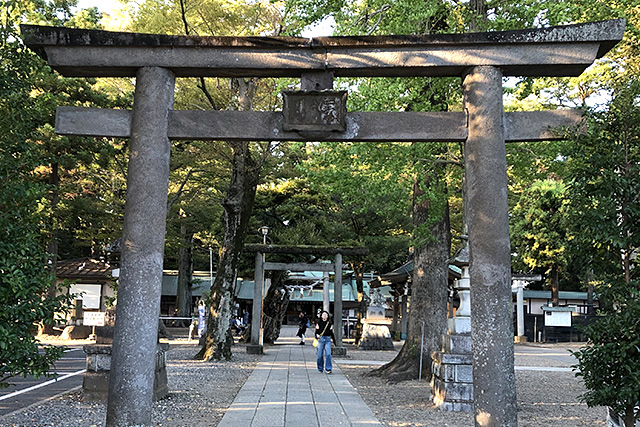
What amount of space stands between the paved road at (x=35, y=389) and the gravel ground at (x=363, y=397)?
46 centimetres

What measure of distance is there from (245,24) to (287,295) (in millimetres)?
12077

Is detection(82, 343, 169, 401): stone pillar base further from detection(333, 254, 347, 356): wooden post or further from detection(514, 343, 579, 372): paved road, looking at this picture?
detection(514, 343, 579, 372): paved road

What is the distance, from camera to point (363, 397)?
10.3 m

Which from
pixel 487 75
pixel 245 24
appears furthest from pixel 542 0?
pixel 245 24

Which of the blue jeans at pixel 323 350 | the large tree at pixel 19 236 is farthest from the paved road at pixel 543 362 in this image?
the large tree at pixel 19 236

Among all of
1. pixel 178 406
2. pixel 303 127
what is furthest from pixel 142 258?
pixel 178 406

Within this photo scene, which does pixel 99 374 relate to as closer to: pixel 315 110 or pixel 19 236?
pixel 19 236

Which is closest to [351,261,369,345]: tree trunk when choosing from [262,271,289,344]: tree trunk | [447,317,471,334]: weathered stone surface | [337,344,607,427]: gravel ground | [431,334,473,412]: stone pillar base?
[262,271,289,344]: tree trunk

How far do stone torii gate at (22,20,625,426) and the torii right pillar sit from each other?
0.04ft

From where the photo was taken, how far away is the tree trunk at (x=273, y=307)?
22500 mm

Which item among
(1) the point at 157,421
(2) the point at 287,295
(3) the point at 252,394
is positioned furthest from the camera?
(2) the point at 287,295

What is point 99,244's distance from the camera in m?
24.8

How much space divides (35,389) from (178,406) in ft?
11.3

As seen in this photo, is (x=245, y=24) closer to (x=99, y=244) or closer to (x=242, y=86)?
(x=242, y=86)
